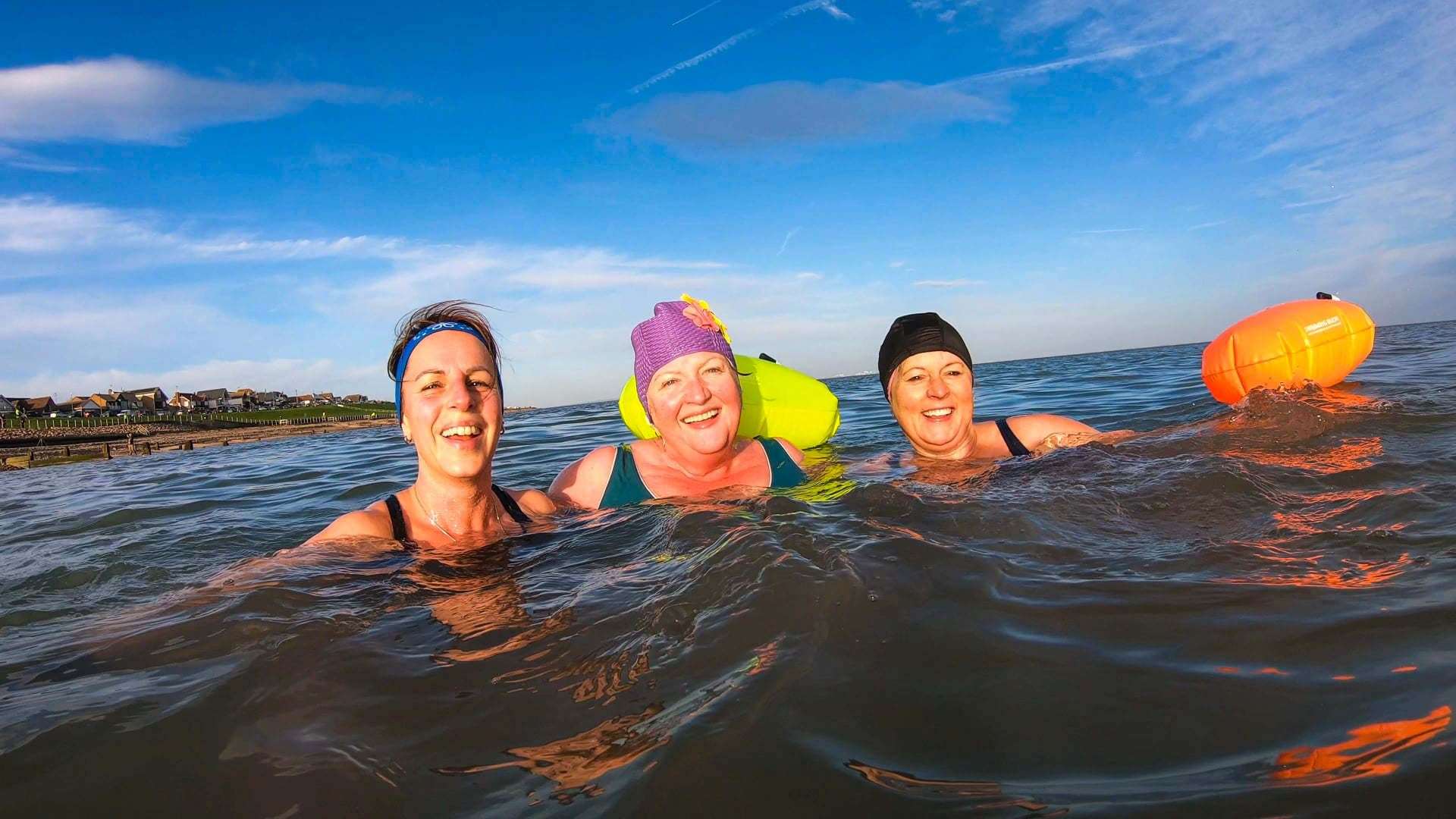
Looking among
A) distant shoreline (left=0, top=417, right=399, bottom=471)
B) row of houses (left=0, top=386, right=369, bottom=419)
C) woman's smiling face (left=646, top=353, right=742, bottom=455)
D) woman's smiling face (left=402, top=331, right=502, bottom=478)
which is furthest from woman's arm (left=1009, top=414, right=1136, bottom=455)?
row of houses (left=0, top=386, right=369, bottom=419)

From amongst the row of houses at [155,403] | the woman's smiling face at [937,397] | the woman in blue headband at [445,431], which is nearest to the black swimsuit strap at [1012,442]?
the woman's smiling face at [937,397]

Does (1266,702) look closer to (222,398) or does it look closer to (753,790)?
(753,790)

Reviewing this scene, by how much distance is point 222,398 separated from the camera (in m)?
81.6

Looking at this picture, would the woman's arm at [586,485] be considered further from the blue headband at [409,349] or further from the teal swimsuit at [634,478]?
the blue headband at [409,349]

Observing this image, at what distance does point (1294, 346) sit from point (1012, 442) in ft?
9.10

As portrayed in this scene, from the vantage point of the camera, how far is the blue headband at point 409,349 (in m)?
4.00

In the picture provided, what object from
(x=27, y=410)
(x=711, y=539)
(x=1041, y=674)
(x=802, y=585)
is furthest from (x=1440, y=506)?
(x=27, y=410)

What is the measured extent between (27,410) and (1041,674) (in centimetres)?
7882

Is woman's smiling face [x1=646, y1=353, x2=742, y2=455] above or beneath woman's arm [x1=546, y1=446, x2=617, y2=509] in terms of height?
above

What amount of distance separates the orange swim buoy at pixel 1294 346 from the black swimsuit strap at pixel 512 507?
642 centimetres

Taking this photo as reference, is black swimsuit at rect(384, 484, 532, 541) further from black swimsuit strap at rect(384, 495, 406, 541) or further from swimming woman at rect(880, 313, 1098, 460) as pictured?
swimming woman at rect(880, 313, 1098, 460)

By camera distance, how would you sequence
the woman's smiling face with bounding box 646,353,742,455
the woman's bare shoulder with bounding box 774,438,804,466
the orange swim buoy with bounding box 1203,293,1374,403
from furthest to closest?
the orange swim buoy with bounding box 1203,293,1374,403, the woman's bare shoulder with bounding box 774,438,804,466, the woman's smiling face with bounding box 646,353,742,455

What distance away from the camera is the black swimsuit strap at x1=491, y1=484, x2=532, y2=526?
460cm

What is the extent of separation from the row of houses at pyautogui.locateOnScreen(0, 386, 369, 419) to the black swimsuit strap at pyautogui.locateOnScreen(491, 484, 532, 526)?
60.4 metres
